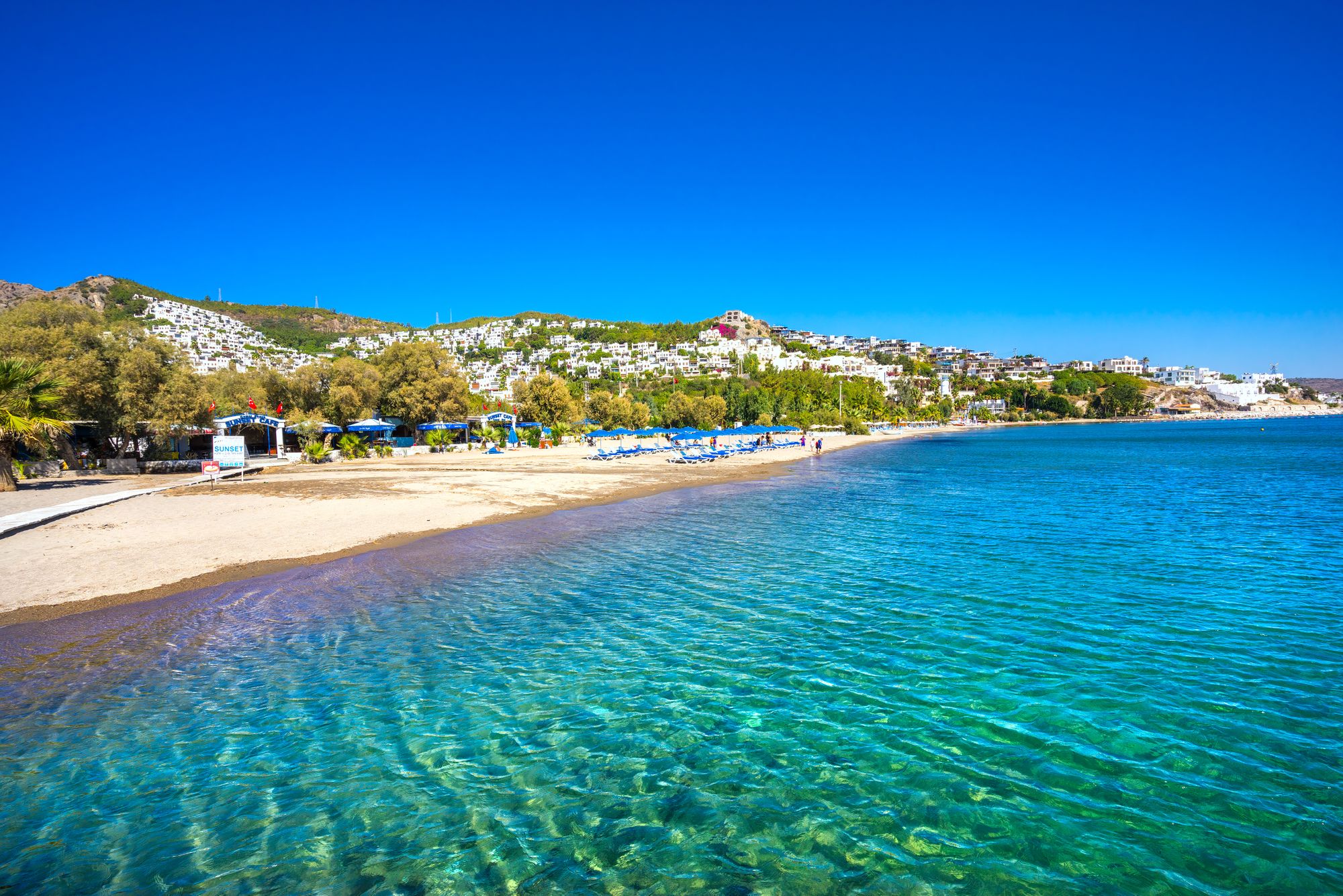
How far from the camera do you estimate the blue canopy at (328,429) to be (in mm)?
47831

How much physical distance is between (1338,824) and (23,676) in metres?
14.1

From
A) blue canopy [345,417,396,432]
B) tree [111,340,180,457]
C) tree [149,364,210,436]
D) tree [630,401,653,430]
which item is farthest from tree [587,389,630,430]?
tree [111,340,180,457]

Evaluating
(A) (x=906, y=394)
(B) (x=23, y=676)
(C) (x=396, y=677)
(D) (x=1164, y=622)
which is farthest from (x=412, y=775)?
(A) (x=906, y=394)

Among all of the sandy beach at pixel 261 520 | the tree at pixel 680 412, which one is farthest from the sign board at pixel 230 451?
the tree at pixel 680 412

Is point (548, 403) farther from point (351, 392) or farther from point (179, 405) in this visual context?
point (179, 405)

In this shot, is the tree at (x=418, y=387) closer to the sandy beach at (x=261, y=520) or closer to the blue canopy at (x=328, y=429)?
the blue canopy at (x=328, y=429)

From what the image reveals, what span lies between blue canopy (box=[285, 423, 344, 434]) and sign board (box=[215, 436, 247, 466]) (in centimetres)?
1476

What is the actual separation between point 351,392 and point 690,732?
5240cm

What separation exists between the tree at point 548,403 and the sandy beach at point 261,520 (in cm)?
3063

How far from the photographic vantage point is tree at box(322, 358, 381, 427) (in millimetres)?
51844

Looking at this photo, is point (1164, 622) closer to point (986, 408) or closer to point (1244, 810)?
point (1244, 810)

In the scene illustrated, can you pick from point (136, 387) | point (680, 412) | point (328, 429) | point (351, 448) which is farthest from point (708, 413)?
point (136, 387)

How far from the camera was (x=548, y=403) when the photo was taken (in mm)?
70125

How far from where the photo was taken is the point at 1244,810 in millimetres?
5539
